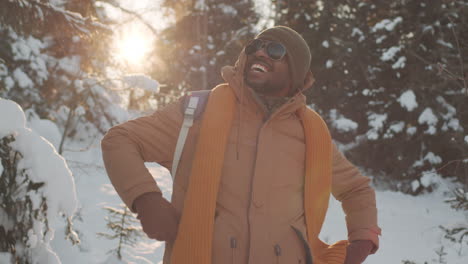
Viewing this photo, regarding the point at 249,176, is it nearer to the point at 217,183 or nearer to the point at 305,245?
the point at 217,183

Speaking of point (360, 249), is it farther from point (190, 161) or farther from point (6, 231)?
point (6, 231)

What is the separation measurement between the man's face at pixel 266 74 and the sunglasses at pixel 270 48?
0.06 ft

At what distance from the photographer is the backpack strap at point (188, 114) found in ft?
6.07

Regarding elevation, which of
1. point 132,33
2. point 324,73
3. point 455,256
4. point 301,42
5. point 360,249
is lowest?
point 455,256

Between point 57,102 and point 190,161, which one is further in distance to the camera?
point 57,102

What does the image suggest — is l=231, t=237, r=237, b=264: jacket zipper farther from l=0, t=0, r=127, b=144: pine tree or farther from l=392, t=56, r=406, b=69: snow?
l=392, t=56, r=406, b=69: snow

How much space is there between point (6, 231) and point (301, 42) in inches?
87.7

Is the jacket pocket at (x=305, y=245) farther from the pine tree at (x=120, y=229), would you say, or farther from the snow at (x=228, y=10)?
the snow at (x=228, y=10)

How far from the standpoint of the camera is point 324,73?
41.5 feet

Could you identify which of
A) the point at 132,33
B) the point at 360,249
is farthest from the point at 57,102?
the point at 360,249

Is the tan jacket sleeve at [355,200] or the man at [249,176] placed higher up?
the man at [249,176]

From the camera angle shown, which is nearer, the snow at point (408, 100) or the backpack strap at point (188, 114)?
the backpack strap at point (188, 114)

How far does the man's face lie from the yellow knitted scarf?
160 millimetres

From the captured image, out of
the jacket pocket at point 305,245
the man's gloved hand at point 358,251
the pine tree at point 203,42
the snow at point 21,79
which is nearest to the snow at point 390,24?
the pine tree at point 203,42
